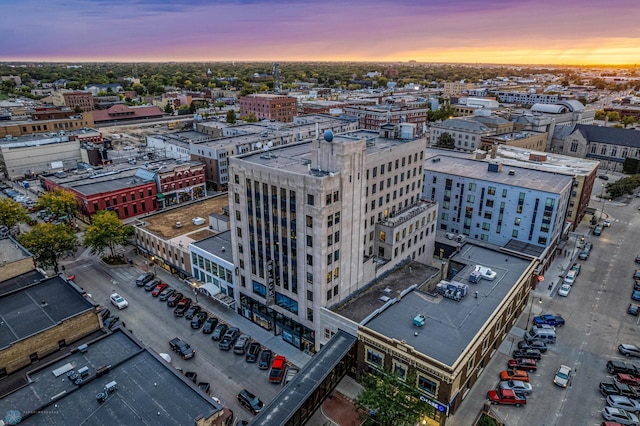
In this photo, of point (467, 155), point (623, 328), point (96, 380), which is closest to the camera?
point (96, 380)

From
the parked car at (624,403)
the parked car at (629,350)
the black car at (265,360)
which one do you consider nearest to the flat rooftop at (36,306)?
the black car at (265,360)

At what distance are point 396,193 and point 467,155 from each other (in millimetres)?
53387

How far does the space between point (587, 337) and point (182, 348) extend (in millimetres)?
69754

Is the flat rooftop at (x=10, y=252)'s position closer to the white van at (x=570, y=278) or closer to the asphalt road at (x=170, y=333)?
the asphalt road at (x=170, y=333)

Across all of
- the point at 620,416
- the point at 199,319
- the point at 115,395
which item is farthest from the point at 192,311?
the point at 620,416

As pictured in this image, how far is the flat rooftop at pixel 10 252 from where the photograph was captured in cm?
6912

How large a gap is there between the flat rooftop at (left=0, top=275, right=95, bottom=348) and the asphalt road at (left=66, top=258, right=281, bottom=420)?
13336 millimetres

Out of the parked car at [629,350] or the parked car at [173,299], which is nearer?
the parked car at [629,350]

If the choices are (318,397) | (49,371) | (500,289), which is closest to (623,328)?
(500,289)

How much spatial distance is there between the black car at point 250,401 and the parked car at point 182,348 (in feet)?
43.2

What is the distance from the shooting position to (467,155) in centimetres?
11819

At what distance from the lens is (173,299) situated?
79125 millimetres

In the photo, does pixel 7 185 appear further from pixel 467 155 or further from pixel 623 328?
pixel 623 328

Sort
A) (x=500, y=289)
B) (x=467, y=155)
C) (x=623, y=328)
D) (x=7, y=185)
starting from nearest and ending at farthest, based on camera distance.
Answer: (x=500, y=289) → (x=623, y=328) → (x=467, y=155) → (x=7, y=185)
